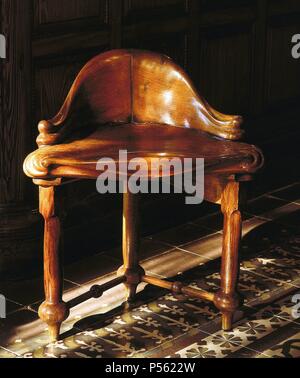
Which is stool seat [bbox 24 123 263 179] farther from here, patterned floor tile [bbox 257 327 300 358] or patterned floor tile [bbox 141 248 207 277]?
patterned floor tile [bbox 141 248 207 277]

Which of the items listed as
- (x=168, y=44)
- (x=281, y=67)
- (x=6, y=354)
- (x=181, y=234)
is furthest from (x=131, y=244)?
(x=281, y=67)

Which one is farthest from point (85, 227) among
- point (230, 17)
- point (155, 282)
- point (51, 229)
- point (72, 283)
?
point (230, 17)

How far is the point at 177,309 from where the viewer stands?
392 centimetres

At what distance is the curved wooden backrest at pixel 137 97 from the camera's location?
361 cm

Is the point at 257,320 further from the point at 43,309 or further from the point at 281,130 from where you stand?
the point at 281,130

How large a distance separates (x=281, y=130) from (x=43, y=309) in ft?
7.63

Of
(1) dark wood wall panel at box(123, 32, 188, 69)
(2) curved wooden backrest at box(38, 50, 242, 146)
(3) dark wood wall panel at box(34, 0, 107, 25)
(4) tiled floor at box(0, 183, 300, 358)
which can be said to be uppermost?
(3) dark wood wall panel at box(34, 0, 107, 25)

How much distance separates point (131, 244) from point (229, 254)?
0.48 meters

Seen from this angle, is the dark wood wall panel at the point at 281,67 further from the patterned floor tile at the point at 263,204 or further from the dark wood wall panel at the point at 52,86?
the dark wood wall panel at the point at 52,86

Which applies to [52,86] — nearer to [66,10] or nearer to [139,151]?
[66,10]

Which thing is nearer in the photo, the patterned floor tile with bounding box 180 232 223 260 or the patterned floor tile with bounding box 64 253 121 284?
the patterned floor tile with bounding box 64 253 121 284

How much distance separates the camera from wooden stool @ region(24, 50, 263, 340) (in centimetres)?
342

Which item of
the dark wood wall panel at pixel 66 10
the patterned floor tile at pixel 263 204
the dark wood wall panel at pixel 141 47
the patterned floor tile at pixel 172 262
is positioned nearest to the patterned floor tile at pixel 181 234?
the patterned floor tile at pixel 172 262

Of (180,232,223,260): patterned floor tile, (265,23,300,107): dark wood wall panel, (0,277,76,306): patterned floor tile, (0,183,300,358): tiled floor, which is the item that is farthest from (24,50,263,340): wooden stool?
(265,23,300,107): dark wood wall panel
